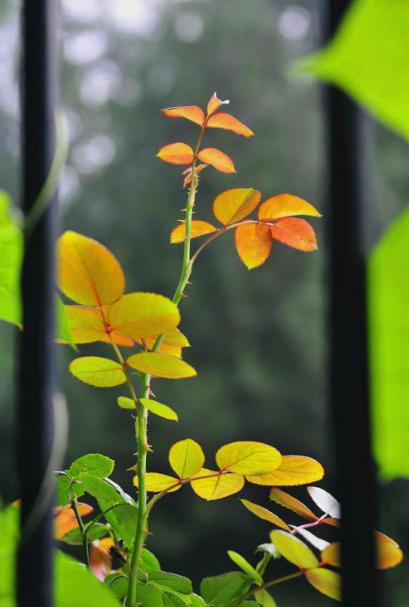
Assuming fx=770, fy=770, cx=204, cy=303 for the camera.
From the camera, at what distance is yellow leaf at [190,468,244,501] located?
30 centimetres

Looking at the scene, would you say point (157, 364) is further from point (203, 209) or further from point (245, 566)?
point (203, 209)

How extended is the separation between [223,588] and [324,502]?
Answer: 5 centimetres

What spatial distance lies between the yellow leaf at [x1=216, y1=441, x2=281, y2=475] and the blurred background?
5.05m

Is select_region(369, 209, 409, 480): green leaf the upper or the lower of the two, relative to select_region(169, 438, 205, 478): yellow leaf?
upper

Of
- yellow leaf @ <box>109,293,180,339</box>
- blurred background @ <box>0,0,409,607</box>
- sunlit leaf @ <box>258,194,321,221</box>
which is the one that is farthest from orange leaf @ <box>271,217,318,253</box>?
blurred background @ <box>0,0,409,607</box>

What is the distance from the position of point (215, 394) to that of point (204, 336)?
1.70ft

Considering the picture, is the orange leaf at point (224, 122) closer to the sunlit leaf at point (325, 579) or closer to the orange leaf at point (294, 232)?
the orange leaf at point (294, 232)

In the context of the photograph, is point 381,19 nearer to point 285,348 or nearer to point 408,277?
point 408,277

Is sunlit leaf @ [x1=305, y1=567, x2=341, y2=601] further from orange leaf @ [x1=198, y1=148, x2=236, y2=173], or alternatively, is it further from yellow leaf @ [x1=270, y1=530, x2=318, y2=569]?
orange leaf @ [x1=198, y1=148, x2=236, y2=173]

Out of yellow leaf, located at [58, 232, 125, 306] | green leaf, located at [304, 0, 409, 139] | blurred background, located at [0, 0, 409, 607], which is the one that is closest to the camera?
green leaf, located at [304, 0, 409, 139]

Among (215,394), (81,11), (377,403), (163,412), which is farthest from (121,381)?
(81,11)

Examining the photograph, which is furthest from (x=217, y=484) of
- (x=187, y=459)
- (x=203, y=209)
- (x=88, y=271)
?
(x=203, y=209)

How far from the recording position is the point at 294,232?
33 centimetres

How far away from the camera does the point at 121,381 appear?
28cm
